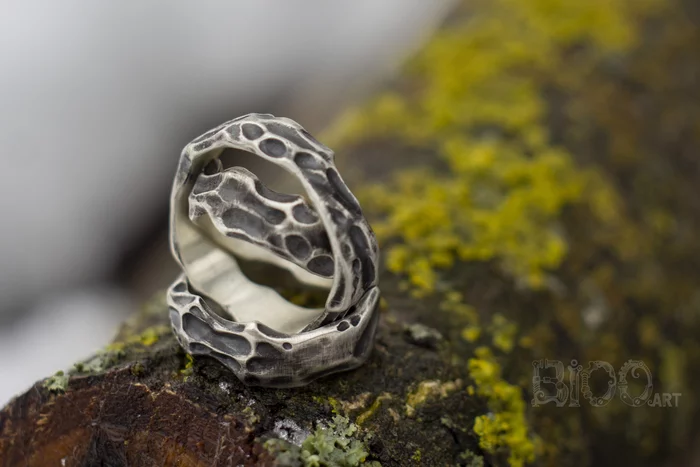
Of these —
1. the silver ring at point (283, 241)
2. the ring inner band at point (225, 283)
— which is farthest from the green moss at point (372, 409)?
the ring inner band at point (225, 283)

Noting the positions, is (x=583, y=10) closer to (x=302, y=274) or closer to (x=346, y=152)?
(x=346, y=152)

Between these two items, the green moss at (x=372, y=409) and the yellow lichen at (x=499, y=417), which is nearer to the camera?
the green moss at (x=372, y=409)

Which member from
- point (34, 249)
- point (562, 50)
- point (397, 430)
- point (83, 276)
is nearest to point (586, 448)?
point (397, 430)

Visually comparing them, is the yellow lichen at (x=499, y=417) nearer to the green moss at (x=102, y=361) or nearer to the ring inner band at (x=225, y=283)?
the ring inner band at (x=225, y=283)

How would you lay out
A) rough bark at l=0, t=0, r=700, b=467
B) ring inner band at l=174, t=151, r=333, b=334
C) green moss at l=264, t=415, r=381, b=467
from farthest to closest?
1. ring inner band at l=174, t=151, r=333, b=334
2. rough bark at l=0, t=0, r=700, b=467
3. green moss at l=264, t=415, r=381, b=467

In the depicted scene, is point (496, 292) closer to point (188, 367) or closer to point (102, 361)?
point (188, 367)

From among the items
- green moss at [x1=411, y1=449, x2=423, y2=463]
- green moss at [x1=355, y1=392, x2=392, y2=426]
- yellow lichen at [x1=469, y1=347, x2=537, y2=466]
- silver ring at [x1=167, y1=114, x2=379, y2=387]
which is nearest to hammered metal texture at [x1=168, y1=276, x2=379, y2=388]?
silver ring at [x1=167, y1=114, x2=379, y2=387]

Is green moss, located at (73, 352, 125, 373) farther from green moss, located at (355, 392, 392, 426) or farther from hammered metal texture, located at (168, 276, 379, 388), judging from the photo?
green moss, located at (355, 392, 392, 426)
